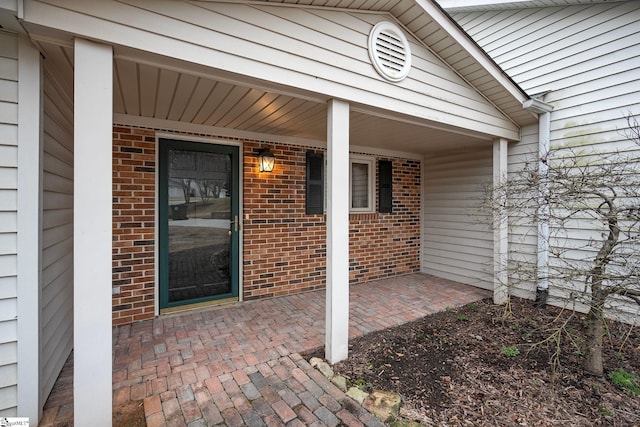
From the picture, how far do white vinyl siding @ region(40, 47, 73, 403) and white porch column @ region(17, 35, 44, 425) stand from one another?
14cm

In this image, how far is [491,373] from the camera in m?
2.44

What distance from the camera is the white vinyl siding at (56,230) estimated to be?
77.2 inches

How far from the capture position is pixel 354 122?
3.55 metres

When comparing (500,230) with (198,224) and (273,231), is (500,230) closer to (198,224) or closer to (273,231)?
(273,231)

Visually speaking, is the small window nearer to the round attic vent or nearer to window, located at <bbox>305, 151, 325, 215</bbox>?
window, located at <bbox>305, 151, 325, 215</bbox>

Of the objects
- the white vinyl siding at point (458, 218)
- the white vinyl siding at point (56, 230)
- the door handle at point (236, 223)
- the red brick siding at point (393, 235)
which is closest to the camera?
the white vinyl siding at point (56, 230)

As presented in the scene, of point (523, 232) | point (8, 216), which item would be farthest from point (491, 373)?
point (8, 216)

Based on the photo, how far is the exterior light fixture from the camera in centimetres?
391

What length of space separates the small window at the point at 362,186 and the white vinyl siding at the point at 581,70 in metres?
2.18

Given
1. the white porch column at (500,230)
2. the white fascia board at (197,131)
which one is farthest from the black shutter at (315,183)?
the white porch column at (500,230)

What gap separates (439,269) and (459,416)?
381 cm

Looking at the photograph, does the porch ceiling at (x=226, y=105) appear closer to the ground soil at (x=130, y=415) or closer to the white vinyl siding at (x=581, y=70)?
the white vinyl siding at (x=581, y=70)

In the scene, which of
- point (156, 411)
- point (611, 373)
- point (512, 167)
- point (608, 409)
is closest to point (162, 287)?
point (156, 411)

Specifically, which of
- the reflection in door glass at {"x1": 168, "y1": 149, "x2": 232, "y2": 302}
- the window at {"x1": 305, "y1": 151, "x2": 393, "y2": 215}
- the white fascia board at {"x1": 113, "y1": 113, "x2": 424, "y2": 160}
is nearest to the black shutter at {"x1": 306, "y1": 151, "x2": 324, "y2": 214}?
the white fascia board at {"x1": 113, "y1": 113, "x2": 424, "y2": 160}
